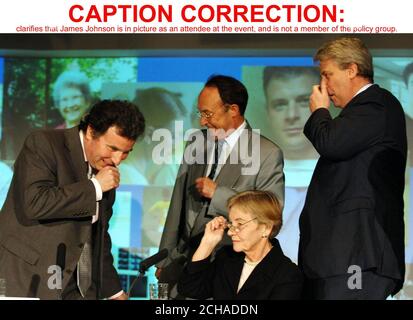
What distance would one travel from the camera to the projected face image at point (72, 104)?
5590mm

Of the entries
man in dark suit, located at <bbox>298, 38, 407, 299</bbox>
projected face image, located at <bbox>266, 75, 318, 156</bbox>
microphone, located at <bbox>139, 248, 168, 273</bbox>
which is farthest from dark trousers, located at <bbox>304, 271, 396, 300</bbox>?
projected face image, located at <bbox>266, 75, 318, 156</bbox>

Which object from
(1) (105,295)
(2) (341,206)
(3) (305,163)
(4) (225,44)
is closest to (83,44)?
(4) (225,44)

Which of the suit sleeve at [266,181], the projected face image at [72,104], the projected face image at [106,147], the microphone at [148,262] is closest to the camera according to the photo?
the microphone at [148,262]

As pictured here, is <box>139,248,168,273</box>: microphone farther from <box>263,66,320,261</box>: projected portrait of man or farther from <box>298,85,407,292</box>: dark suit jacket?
<box>263,66,320,261</box>: projected portrait of man

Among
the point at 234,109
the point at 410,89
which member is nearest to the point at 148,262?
the point at 234,109

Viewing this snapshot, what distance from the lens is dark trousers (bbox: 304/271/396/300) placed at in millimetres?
3490

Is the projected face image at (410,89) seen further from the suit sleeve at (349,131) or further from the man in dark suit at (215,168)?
the suit sleeve at (349,131)

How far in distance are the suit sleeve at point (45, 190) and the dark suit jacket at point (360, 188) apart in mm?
893

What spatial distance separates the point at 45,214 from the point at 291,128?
2.34 m

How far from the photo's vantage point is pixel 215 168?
13.9 ft

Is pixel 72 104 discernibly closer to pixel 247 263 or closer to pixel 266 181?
pixel 266 181

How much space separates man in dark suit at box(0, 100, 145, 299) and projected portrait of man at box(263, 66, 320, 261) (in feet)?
6.54

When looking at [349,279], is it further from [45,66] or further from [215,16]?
[45,66]

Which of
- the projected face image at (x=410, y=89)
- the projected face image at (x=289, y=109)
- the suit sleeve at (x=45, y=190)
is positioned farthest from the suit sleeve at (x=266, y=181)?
the projected face image at (x=410, y=89)
